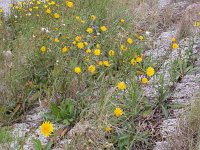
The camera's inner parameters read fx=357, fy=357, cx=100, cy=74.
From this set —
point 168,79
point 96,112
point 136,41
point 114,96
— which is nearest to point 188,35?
point 136,41

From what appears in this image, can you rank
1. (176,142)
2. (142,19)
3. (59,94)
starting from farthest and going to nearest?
(142,19) < (59,94) < (176,142)

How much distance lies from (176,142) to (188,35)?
8.34 ft

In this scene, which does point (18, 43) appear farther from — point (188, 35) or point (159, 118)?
point (188, 35)

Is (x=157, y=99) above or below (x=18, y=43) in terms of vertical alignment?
below

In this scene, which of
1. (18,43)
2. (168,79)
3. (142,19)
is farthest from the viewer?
(142,19)

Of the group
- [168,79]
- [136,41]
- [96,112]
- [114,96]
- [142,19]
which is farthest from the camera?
[142,19]

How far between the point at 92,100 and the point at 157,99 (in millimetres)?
582

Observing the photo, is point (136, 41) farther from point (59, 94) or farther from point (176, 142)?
point (176, 142)

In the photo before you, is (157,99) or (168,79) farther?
(168,79)

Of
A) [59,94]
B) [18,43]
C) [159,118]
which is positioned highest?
[18,43]

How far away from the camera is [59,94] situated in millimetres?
3287

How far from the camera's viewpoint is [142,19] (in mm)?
5664

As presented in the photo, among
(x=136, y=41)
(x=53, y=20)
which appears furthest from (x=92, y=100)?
(x=53, y=20)

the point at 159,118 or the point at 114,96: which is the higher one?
the point at 114,96
